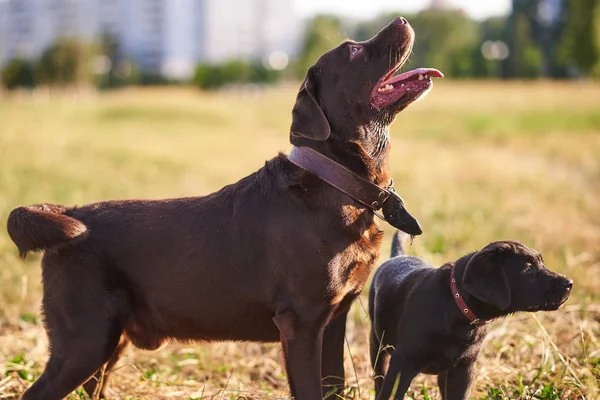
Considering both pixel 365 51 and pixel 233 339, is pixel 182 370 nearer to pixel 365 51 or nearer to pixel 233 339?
pixel 233 339

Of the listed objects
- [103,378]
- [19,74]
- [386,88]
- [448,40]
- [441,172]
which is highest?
[386,88]

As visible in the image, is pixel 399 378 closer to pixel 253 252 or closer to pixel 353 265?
pixel 353 265

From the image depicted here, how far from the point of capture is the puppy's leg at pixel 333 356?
150 inches

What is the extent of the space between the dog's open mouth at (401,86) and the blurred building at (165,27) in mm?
118981

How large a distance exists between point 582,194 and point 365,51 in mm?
9920

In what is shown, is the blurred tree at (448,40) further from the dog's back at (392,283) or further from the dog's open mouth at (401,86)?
the dog's open mouth at (401,86)

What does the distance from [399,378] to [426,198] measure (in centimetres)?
859

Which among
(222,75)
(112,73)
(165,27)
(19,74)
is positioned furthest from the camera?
(165,27)

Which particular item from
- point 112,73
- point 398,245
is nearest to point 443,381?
point 398,245

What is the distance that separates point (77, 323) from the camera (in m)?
3.56

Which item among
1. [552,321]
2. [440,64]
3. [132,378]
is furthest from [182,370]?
[440,64]

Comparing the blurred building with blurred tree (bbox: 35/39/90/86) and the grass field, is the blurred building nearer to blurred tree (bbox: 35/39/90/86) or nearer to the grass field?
blurred tree (bbox: 35/39/90/86)

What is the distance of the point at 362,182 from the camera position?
3.55 metres

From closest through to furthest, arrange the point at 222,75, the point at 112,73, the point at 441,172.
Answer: the point at 441,172 → the point at 222,75 → the point at 112,73
